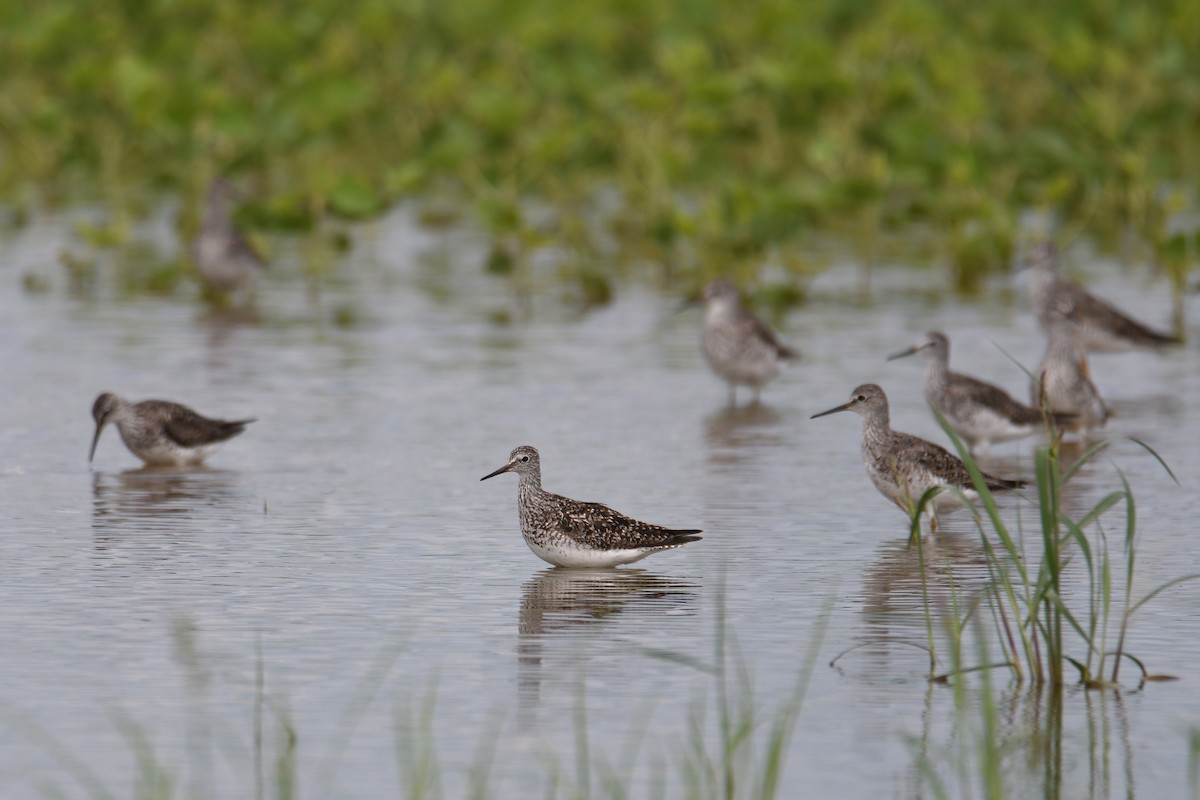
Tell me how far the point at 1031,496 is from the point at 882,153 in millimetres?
11781

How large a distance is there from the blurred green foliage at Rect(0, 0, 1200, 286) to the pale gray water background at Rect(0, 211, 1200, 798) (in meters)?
1.66

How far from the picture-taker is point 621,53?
31344mm

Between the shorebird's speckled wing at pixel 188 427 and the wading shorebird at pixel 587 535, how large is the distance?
335 centimetres

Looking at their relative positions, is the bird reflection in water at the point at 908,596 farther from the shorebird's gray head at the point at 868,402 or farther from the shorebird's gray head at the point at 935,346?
the shorebird's gray head at the point at 935,346

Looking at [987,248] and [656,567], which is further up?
[987,248]

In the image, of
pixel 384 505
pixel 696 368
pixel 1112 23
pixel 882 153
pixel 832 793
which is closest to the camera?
pixel 832 793

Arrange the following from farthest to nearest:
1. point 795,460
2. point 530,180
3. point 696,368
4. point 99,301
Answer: point 530,180
point 99,301
point 696,368
point 795,460

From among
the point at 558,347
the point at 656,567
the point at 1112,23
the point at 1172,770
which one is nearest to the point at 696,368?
the point at 558,347

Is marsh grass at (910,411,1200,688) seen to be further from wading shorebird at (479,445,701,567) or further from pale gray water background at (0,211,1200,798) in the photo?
wading shorebird at (479,445,701,567)

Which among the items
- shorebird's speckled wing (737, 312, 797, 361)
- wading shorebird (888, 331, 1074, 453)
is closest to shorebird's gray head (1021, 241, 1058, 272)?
shorebird's speckled wing (737, 312, 797, 361)

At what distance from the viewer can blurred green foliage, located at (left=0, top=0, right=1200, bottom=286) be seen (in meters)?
21.2

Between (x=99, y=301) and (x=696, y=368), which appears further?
(x=99, y=301)

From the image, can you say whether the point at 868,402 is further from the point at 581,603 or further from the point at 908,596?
the point at 581,603

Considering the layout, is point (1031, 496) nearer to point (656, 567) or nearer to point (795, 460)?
point (795, 460)
